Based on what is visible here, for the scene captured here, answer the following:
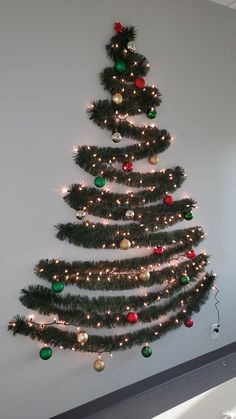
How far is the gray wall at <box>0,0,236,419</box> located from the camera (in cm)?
178

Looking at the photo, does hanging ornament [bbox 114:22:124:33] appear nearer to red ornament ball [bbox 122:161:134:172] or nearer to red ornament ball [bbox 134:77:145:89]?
red ornament ball [bbox 134:77:145:89]

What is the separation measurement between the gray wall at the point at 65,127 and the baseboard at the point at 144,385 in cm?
4

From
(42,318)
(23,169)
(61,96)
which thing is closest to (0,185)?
(23,169)

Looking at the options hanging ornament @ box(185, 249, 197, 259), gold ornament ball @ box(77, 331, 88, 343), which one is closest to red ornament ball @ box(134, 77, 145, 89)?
hanging ornament @ box(185, 249, 197, 259)

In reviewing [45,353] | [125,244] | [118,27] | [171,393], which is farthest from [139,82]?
[171,393]

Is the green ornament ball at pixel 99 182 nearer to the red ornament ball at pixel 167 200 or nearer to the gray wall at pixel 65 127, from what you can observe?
the gray wall at pixel 65 127

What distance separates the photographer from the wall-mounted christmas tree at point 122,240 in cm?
193

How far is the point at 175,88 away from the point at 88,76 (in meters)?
0.67

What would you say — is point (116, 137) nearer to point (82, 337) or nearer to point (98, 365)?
point (82, 337)

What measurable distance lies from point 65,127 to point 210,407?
150 centimetres

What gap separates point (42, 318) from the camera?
1901 millimetres

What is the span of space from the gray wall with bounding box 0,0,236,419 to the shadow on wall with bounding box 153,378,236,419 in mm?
832

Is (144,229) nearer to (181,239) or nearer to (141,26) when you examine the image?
(181,239)

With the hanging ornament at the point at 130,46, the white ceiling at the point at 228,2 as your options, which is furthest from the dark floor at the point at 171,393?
the white ceiling at the point at 228,2
